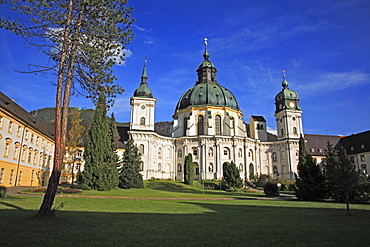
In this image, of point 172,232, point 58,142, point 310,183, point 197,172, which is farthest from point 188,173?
point 172,232

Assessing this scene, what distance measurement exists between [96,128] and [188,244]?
2845cm

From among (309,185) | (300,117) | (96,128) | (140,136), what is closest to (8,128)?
(96,128)

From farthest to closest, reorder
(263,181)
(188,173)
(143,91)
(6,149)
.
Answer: (143,91), (263,181), (188,173), (6,149)

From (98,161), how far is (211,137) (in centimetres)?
3390

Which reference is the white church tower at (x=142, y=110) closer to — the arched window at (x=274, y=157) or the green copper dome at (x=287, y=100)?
the arched window at (x=274, y=157)

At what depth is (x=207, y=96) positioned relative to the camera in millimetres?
67188

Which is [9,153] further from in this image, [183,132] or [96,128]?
[183,132]

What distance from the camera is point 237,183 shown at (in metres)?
42.9

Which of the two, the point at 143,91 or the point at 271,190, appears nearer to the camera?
the point at 271,190

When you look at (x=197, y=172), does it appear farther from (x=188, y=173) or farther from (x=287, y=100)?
(x=287, y=100)

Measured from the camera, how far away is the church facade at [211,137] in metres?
60.8

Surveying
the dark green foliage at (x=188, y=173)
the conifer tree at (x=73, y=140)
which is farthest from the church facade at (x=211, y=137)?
the conifer tree at (x=73, y=140)

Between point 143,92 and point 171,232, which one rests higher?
point 143,92

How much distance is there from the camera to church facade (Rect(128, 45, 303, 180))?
200 feet
